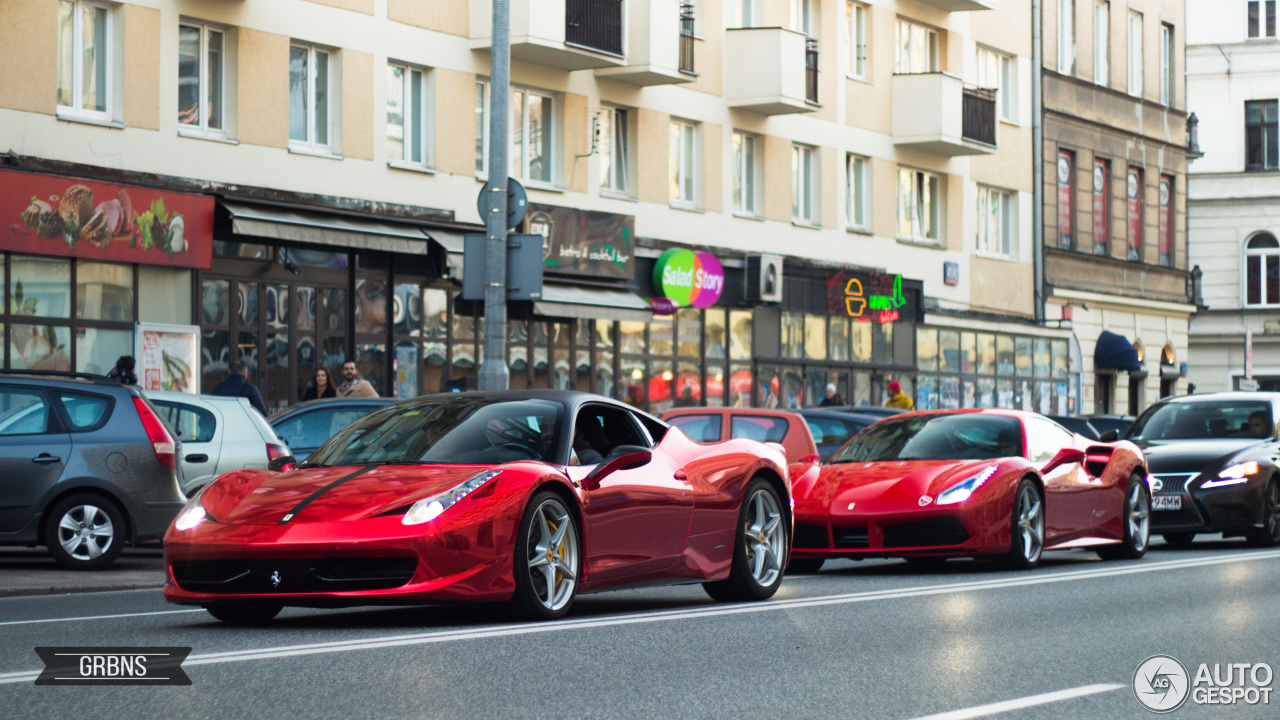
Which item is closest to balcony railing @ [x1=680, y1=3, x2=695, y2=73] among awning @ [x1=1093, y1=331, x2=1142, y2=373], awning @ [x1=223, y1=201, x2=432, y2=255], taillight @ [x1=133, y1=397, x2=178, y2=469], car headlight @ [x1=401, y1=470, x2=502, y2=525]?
awning @ [x1=223, y1=201, x2=432, y2=255]

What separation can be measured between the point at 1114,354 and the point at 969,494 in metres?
34.0

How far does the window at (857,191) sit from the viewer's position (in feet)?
125

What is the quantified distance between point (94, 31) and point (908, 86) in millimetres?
20312

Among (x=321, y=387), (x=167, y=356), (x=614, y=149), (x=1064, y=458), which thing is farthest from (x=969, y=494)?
(x=614, y=149)

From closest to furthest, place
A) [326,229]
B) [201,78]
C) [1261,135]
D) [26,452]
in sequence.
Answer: [26,452], [201,78], [326,229], [1261,135]

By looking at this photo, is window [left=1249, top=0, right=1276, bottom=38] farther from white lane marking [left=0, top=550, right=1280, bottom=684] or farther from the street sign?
white lane marking [left=0, top=550, right=1280, bottom=684]

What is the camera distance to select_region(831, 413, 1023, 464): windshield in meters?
15.1

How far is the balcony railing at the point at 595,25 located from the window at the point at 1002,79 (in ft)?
49.9

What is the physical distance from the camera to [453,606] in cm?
1072

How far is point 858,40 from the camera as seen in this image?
3838 cm

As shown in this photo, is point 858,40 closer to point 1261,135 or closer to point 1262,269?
point 1261,135

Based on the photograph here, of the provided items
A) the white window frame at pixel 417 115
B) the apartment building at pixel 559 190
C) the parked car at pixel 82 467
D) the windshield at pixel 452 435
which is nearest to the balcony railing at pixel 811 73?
the apartment building at pixel 559 190

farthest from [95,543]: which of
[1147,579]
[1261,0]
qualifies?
[1261,0]

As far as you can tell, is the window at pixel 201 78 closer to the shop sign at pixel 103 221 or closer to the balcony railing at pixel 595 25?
the shop sign at pixel 103 221
